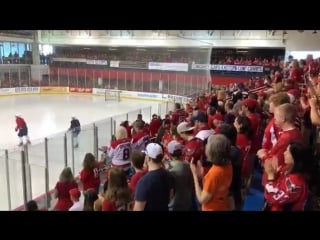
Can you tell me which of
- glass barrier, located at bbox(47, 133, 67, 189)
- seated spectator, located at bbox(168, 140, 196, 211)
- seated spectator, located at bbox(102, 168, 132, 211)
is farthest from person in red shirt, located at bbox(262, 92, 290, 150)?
glass barrier, located at bbox(47, 133, 67, 189)

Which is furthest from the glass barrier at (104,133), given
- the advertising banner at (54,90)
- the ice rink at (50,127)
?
the advertising banner at (54,90)

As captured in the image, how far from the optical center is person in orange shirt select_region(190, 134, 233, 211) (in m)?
2.67

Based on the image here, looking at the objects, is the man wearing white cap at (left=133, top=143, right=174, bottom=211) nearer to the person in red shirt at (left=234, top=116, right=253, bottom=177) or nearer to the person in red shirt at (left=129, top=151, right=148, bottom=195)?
the person in red shirt at (left=129, top=151, right=148, bottom=195)

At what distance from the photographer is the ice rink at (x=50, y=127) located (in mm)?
5797

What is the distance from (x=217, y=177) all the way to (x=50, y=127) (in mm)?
12507

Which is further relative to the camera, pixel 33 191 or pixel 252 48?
pixel 252 48

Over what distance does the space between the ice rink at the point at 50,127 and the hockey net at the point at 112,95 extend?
0.41m

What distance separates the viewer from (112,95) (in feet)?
81.0

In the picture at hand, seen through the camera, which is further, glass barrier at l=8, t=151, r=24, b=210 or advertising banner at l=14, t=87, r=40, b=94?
advertising banner at l=14, t=87, r=40, b=94

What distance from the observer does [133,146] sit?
5.24 meters

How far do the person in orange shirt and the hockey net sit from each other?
Answer: 21.2m
